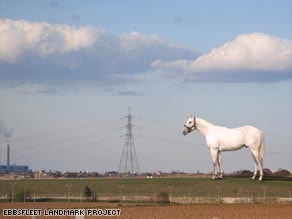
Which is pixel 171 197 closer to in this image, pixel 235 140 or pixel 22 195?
pixel 235 140

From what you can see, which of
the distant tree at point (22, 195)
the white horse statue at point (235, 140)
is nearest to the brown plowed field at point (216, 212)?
the white horse statue at point (235, 140)

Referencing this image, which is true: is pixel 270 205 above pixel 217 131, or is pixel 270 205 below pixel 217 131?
below

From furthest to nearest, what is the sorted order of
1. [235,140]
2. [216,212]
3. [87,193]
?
[87,193] → [235,140] → [216,212]

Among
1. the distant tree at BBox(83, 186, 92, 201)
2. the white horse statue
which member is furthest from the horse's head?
the distant tree at BBox(83, 186, 92, 201)

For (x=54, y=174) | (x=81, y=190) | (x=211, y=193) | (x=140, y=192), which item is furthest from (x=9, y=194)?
(x=54, y=174)

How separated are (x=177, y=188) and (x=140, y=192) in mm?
Answer: 2630

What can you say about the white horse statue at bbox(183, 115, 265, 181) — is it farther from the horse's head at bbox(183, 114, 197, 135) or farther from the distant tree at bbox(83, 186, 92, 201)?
the distant tree at bbox(83, 186, 92, 201)

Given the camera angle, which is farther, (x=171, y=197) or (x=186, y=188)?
(x=186, y=188)

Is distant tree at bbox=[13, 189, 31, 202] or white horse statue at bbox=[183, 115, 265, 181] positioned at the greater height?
white horse statue at bbox=[183, 115, 265, 181]

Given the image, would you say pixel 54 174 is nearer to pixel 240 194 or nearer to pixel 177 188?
pixel 177 188

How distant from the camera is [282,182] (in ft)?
154

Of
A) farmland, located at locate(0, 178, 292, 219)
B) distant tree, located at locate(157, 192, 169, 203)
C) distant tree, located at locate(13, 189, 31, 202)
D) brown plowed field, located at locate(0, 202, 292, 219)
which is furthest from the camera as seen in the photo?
distant tree, located at locate(13, 189, 31, 202)

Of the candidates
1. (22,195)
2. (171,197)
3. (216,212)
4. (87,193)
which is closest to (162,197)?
(171,197)

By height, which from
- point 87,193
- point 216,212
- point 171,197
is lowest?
point 216,212
